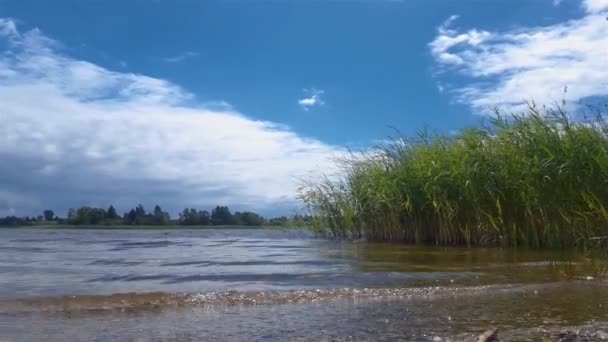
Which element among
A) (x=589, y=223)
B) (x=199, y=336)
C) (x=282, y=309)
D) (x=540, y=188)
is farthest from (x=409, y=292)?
(x=540, y=188)

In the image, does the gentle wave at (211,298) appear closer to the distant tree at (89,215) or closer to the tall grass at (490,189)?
the tall grass at (490,189)

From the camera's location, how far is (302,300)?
593 cm

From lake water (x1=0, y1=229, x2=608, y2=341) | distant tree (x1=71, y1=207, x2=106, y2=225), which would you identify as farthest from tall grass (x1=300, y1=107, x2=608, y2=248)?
distant tree (x1=71, y1=207, x2=106, y2=225)

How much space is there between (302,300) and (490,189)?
671cm

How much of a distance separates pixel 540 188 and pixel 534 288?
13.5ft

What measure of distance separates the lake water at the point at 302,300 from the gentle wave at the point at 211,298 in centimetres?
1

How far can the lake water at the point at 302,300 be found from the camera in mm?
4465

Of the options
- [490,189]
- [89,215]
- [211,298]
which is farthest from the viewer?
[89,215]

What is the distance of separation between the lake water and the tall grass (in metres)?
1.13

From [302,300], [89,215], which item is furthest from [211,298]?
[89,215]

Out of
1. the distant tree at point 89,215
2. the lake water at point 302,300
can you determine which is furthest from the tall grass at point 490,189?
the distant tree at point 89,215

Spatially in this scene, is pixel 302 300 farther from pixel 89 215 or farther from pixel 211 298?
pixel 89 215

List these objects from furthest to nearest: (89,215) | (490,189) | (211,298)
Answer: (89,215) < (490,189) < (211,298)

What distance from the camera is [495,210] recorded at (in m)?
11.9
